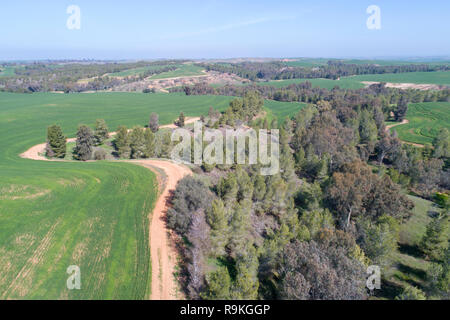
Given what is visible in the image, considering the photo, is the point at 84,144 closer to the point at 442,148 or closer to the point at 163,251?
the point at 163,251

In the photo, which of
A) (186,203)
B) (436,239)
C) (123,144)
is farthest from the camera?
(123,144)

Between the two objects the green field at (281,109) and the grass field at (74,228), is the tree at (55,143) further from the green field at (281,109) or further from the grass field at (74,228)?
the green field at (281,109)

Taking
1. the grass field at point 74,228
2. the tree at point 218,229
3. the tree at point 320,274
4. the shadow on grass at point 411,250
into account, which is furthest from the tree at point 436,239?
the grass field at point 74,228

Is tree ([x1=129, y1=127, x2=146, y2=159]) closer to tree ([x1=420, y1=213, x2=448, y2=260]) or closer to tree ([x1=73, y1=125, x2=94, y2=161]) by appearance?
tree ([x1=73, y1=125, x2=94, y2=161])

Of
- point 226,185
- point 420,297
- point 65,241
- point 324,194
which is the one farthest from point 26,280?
point 324,194

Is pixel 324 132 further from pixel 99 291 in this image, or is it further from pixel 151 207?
pixel 99 291

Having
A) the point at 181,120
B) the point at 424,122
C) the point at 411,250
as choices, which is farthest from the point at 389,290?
the point at 424,122
